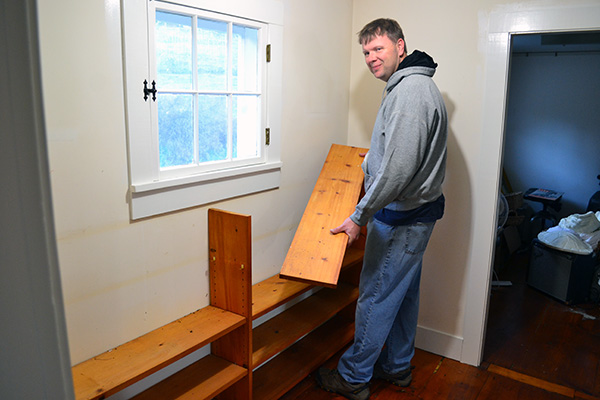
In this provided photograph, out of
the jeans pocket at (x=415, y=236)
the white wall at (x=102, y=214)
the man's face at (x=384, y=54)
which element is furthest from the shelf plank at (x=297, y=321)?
the man's face at (x=384, y=54)

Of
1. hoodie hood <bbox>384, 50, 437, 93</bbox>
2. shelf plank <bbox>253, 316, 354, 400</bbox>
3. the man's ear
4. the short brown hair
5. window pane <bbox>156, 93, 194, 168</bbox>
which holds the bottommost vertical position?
shelf plank <bbox>253, 316, 354, 400</bbox>

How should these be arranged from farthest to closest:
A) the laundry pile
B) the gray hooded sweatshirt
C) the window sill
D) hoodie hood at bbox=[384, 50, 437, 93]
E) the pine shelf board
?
the laundry pile → hoodie hood at bbox=[384, 50, 437, 93] → the gray hooded sweatshirt → the pine shelf board → the window sill

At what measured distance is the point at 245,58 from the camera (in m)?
2.40

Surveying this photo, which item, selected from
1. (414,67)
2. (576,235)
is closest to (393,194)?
(414,67)

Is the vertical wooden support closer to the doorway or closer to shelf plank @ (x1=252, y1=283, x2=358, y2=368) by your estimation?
shelf plank @ (x1=252, y1=283, x2=358, y2=368)

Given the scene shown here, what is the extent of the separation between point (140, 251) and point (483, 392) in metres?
2.10

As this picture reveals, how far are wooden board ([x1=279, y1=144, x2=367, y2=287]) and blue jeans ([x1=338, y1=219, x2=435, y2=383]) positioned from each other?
0.71 feet

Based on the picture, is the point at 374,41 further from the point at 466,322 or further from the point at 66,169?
the point at 466,322

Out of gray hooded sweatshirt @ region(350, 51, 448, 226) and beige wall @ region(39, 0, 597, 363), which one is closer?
beige wall @ region(39, 0, 597, 363)

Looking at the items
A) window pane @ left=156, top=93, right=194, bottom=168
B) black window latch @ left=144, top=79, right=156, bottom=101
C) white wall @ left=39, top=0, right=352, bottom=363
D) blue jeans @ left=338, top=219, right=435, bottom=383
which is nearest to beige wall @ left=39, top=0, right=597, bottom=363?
white wall @ left=39, top=0, right=352, bottom=363

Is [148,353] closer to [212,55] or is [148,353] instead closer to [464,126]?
[212,55]

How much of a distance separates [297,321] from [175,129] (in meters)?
1.36

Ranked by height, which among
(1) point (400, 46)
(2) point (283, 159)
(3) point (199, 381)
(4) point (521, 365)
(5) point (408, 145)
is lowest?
(4) point (521, 365)

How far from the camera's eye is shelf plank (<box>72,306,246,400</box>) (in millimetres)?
1679
